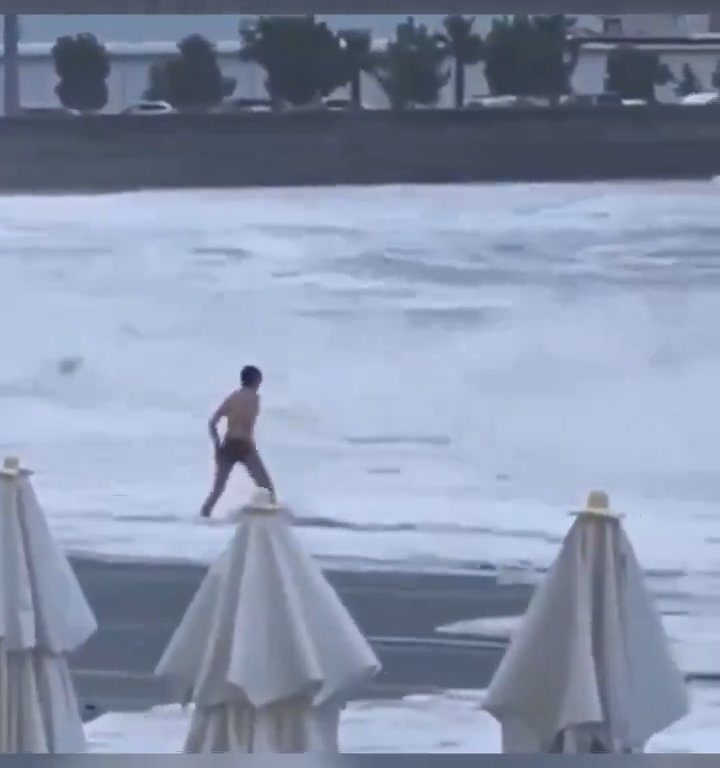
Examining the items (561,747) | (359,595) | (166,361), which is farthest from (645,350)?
(561,747)

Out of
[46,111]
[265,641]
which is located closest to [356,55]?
[46,111]

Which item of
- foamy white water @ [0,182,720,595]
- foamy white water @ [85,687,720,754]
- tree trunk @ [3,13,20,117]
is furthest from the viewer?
foamy white water @ [0,182,720,595]

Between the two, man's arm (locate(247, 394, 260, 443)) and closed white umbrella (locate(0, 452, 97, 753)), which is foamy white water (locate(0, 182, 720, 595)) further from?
closed white umbrella (locate(0, 452, 97, 753))

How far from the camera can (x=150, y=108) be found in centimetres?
265

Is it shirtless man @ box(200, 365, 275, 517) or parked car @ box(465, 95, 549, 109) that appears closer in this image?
parked car @ box(465, 95, 549, 109)

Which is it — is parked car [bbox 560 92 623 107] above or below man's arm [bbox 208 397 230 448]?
above

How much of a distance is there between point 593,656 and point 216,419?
7.30 ft

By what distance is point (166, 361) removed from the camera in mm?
4352

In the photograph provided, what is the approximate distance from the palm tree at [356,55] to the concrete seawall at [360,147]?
0.05 meters

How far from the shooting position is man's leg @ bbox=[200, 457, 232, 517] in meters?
4.26

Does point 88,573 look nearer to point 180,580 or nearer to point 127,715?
point 180,580

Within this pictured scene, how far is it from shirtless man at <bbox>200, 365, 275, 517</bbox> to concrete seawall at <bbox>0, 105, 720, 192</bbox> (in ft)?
4.30

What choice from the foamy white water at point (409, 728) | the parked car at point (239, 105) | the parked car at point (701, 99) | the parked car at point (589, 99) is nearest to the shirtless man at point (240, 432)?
the foamy white water at point (409, 728)

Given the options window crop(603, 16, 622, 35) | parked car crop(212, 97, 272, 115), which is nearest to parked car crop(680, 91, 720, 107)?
window crop(603, 16, 622, 35)
